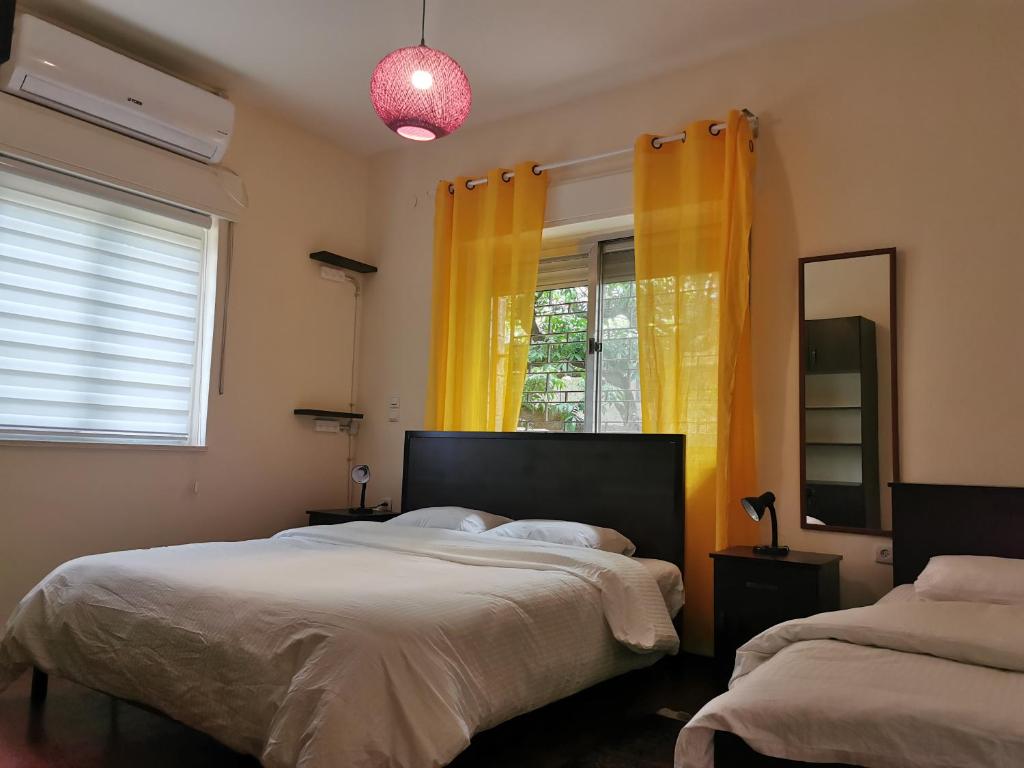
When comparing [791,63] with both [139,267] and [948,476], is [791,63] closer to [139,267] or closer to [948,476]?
[948,476]

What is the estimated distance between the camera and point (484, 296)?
4.22m

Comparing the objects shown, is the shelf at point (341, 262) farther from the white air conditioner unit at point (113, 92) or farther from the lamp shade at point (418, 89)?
the lamp shade at point (418, 89)

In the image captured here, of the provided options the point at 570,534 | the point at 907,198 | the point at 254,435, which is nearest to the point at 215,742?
the point at 570,534

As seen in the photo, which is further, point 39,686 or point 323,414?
point 323,414

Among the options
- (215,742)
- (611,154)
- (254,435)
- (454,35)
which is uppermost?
(454,35)

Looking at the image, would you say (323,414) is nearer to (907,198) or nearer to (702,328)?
(702,328)

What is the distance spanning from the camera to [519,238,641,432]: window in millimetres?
4004

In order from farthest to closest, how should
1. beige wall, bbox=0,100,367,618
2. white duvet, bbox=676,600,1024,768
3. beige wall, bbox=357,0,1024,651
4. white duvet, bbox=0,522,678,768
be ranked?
beige wall, bbox=0,100,367,618 → beige wall, bbox=357,0,1024,651 → white duvet, bbox=0,522,678,768 → white duvet, bbox=676,600,1024,768

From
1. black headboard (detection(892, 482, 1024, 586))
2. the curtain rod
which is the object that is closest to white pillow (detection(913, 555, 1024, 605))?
black headboard (detection(892, 482, 1024, 586))

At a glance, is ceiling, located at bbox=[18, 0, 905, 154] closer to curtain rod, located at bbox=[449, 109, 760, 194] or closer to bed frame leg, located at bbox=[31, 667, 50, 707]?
curtain rod, located at bbox=[449, 109, 760, 194]

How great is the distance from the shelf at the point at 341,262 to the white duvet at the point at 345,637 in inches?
83.0

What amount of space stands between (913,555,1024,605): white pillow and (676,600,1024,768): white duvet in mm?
403

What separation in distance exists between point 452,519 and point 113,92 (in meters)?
2.47

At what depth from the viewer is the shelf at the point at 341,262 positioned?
15.1ft
